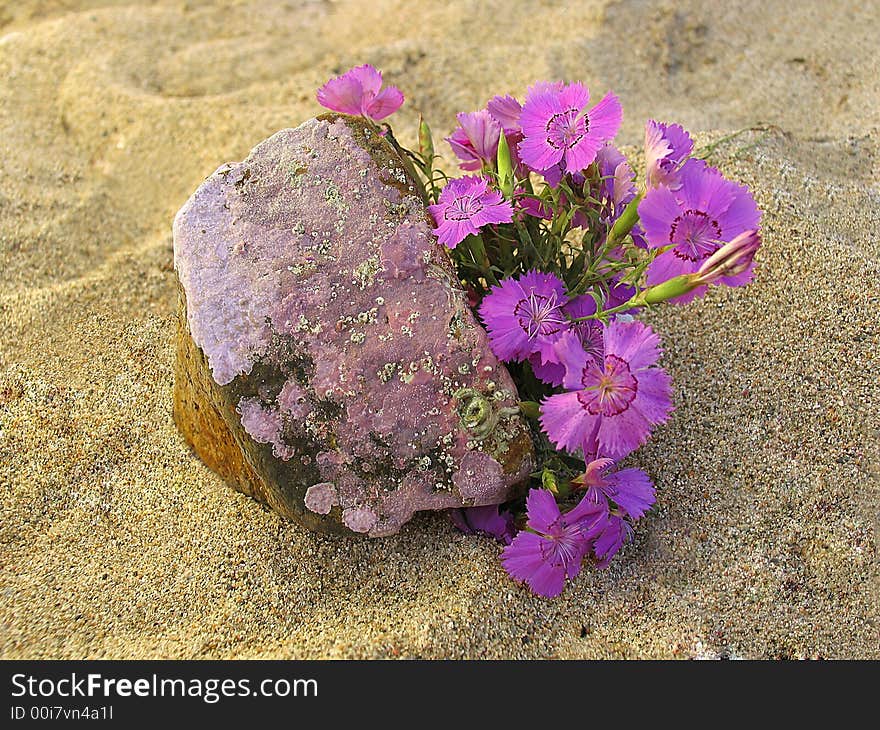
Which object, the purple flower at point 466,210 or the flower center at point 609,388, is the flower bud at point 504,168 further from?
the flower center at point 609,388

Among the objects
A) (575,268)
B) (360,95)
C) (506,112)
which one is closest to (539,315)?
(575,268)

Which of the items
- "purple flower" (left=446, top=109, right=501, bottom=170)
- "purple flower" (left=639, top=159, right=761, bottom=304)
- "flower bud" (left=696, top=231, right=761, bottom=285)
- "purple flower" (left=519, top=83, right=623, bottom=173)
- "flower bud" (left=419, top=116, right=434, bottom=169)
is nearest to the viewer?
"flower bud" (left=696, top=231, right=761, bottom=285)

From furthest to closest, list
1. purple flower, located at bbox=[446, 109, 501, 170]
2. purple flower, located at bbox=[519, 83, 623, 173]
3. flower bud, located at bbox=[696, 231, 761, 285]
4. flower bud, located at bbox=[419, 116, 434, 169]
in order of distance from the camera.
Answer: flower bud, located at bbox=[419, 116, 434, 169]
purple flower, located at bbox=[446, 109, 501, 170]
purple flower, located at bbox=[519, 83, 623, 173]
flower bud, located at bbox=[696, 231, 761, 285]

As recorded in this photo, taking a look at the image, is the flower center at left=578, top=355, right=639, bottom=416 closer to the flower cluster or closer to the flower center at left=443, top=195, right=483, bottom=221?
the flower cluster

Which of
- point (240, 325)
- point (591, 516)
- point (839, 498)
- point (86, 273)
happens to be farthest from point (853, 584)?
→ point (86, 273)

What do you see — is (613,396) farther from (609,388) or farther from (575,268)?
(575,268)

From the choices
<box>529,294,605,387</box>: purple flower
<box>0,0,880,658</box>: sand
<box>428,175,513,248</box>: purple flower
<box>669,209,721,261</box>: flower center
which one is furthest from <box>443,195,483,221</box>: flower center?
<box>0,0,880,658</box>: sand
